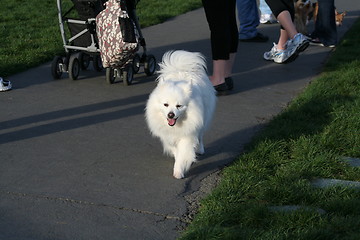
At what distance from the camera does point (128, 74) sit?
709cm

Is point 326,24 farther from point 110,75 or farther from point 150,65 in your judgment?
point 110,75

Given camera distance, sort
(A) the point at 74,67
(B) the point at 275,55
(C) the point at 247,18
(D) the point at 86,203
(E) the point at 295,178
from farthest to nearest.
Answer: (C) the point at 247,18 → (B) the point at 275,55 → (A) the point at 74,67 → (E) the point at 295,178 → (D) the point at 86,203

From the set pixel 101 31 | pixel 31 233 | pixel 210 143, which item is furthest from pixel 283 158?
pixel 101 31

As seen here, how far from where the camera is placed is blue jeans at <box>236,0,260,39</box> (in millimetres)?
→ 10102

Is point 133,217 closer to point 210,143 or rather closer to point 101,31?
point 210,143

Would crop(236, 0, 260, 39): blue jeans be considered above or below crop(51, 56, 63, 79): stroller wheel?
below

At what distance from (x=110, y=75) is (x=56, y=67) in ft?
2.39

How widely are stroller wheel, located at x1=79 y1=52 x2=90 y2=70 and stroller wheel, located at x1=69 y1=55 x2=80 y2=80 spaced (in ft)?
0.78

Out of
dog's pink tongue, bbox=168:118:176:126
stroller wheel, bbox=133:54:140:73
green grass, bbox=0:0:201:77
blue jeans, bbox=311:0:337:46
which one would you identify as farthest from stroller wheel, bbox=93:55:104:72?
blue jeans, bbox=311:0:337:46

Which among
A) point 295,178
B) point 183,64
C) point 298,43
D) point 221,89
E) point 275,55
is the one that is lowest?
point 275,55

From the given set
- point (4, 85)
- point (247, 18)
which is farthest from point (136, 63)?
point (247, 18)

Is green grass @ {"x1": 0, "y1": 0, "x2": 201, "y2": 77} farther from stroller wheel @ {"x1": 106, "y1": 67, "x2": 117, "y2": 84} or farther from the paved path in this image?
stroller wheel @ {"x1": 106, "y1": 67, "x2": 117, "y2": 84}

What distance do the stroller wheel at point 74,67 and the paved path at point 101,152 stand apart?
0.34 feet

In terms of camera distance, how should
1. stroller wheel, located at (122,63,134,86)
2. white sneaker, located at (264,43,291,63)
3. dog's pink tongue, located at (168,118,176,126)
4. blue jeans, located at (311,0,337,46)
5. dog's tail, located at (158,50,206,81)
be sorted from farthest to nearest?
blue jeans, located at (311,0,337,46)
white sneaker, located at (264,43,291,63)
stroller wheel, located at (122,63,134,86)
dog's tail, located at (158,50,206,81)
dog's pink tongue, located at (168,118,176,126)
